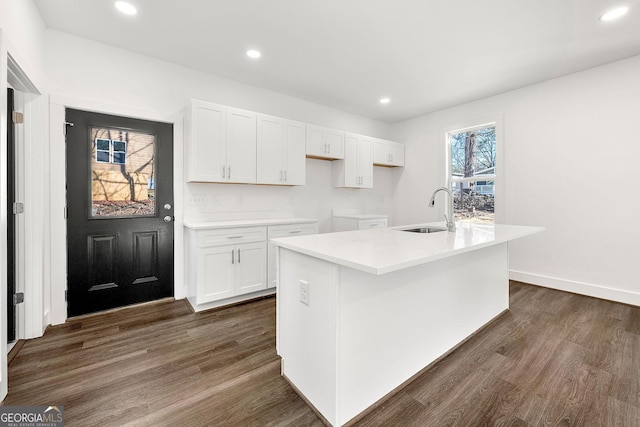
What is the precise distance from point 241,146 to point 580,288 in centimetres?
451

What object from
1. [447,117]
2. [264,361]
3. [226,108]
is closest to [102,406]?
[264,361]

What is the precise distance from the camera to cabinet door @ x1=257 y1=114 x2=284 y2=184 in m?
3.49

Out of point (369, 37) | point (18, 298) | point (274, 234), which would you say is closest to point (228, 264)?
point (274, 234)

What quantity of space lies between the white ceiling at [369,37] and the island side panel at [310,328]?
2090 millimetres

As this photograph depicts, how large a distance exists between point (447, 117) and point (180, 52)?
13.4 ft

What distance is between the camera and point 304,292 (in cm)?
161

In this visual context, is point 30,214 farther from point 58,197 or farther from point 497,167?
point 497,167

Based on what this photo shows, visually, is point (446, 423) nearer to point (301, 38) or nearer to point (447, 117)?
point (301, 38)

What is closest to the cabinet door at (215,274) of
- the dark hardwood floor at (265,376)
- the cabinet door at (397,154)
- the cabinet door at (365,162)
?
the dark hardwood floor at (265,376)

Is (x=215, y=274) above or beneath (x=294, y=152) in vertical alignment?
beneath

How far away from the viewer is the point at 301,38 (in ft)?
8.93

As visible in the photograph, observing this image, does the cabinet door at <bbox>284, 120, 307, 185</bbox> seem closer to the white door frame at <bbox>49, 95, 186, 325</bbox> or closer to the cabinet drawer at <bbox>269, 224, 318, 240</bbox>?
the cabinet drawer at <bbox>269, 224, 318, 240</bbox>

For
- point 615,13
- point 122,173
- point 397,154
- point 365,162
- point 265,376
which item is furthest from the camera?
point 397,154

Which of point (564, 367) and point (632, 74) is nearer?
point (564, 367)
